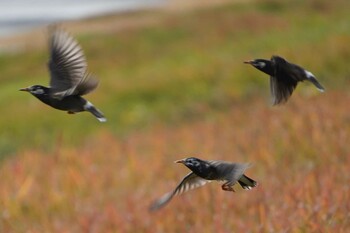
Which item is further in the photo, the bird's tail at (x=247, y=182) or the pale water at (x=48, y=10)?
the pale water at (x=48, y=10)

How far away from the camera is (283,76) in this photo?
3.49 metres

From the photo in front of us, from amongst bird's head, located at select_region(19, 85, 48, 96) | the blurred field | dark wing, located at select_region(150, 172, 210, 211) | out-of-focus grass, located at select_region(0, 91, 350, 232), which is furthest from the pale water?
bird's head, located at select_region(19, 85, 48, 96)

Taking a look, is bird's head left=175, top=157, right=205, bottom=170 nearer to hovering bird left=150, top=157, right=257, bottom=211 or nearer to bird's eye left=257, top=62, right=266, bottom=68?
hovering bird left=150, top=157, right=257, bottom=211

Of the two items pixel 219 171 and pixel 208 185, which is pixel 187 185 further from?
pixel 208 185

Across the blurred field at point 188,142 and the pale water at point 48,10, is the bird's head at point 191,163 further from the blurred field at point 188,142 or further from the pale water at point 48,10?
the pale water at point 48,10

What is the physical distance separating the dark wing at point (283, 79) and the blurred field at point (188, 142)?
133 centimetres

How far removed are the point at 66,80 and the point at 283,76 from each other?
851mm

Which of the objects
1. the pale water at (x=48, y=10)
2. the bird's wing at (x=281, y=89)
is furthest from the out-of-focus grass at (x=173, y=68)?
the pale water at (x=48, y=10)

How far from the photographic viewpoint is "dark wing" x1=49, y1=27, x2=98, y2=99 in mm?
3389

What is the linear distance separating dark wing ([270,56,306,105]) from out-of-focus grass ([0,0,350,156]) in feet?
28.0

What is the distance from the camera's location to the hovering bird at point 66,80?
3328 millimetres

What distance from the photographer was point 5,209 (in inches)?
294

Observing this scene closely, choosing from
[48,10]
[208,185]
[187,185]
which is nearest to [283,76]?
[187,185]

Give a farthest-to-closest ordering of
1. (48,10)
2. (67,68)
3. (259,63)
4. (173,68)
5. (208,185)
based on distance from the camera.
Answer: (48,10) < (173,68) < (208,185) < (67,68) < (259,63)
